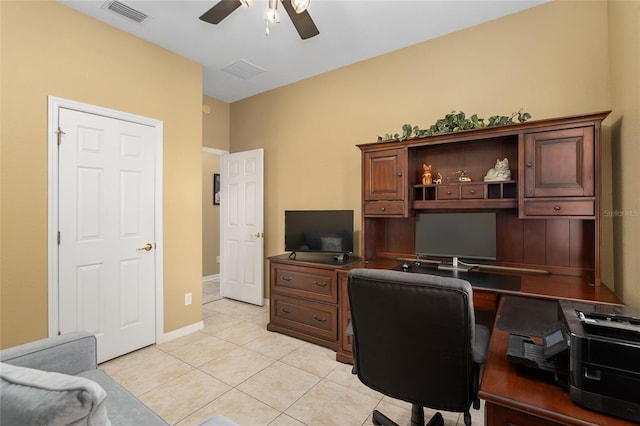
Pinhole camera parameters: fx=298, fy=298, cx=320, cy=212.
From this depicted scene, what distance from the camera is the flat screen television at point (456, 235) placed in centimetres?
247

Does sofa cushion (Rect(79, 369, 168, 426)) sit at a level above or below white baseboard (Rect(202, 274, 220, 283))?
above

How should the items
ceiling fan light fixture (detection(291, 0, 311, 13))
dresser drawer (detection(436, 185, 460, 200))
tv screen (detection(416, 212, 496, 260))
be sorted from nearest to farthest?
1. ceiling fan light fixture (detection(291, 0, 311, 13))
2. tv screen (detection(416, 212, 496, 260))
3. dresser drawer (detection(436, 185, 460, 200))

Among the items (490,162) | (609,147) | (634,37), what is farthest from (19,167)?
(609,147)

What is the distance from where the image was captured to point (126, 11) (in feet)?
8.43

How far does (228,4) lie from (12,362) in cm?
233

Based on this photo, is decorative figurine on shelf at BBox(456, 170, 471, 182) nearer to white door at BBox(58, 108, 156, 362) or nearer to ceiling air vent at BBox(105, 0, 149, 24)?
white door at BBox(58, 108, 156, 362)

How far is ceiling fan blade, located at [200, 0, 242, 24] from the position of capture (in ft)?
6.63

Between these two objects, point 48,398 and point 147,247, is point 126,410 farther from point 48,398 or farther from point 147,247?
point 147,247

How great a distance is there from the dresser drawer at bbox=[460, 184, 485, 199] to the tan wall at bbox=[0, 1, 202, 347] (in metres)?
2.89

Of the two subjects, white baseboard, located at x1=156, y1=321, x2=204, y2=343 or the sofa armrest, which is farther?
white baseboard, located at x1=156, y1=321, x2=204, y2=343

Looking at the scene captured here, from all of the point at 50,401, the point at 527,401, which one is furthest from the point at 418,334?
the point at 50,401

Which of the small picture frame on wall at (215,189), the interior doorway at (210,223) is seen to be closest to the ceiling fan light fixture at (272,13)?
the interior doorway at (210,223)

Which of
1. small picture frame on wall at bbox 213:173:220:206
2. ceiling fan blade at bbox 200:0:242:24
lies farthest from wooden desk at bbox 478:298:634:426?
small picture frame on wall at bbox 213:173:220:206

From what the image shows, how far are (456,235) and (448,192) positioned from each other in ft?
1.26
